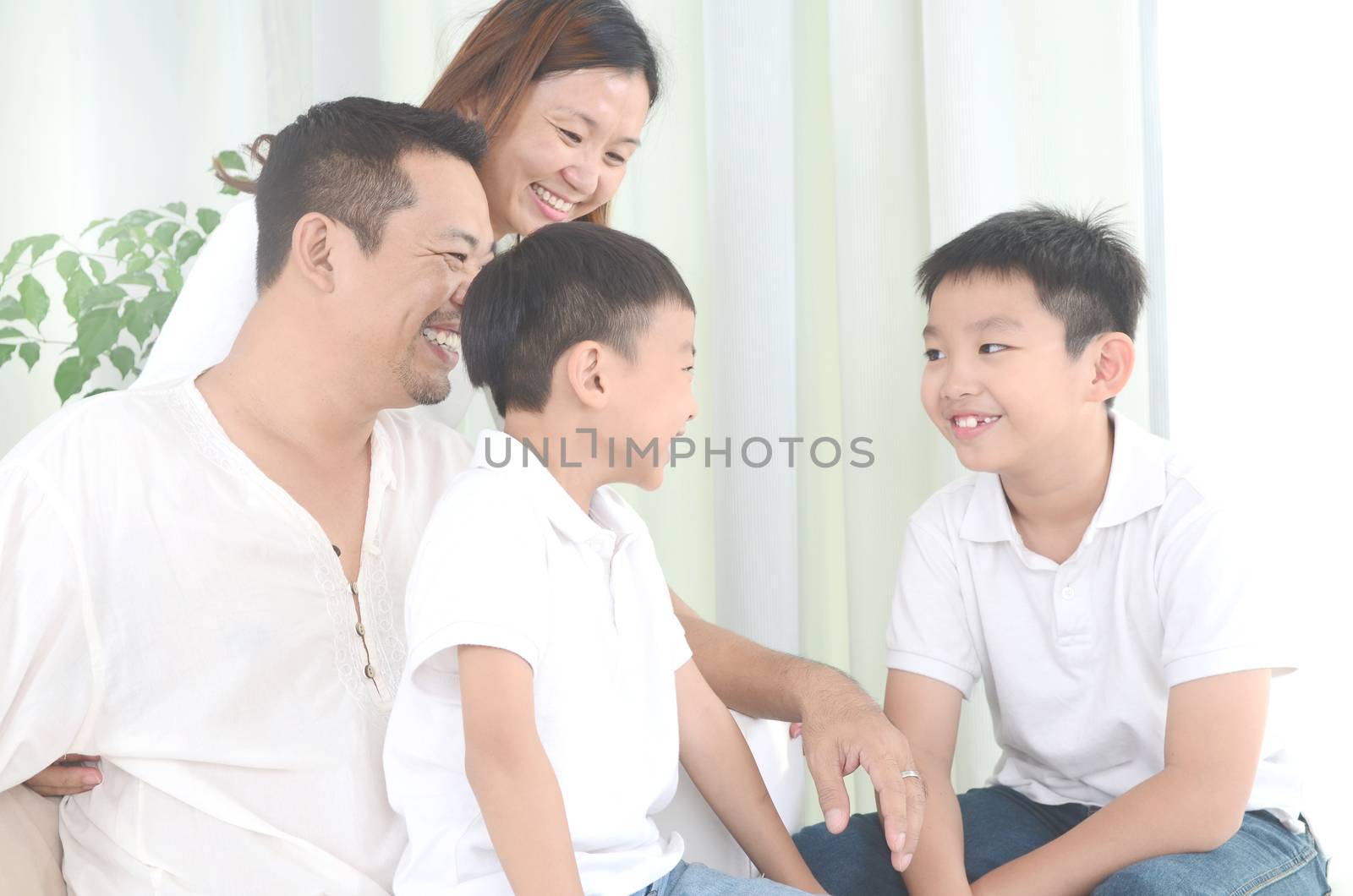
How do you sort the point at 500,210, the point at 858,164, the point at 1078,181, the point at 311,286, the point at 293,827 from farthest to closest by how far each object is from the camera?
the point at 858,164 < the point at 1078,181 < the point at 500,210 < the point at 311,286 < the point at 293,827

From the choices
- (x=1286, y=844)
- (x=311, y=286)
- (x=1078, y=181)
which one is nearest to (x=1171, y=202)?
(x=1078, y=181)

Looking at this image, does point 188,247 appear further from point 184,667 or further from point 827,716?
point 827,716

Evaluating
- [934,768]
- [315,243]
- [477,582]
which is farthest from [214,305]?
[934,768]

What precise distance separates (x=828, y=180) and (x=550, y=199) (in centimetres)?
61

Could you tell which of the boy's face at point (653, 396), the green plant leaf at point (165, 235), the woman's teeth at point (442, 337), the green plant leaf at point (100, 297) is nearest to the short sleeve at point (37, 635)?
the woman's teeth at point (442, 337)

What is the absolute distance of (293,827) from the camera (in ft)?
3.63

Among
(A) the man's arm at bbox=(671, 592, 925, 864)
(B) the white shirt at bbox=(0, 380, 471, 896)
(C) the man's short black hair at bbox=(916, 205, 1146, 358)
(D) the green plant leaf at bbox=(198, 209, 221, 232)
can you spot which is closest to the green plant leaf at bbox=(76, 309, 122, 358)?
(D) the green plant leaf at bbox=(198, 209, 221, 232)

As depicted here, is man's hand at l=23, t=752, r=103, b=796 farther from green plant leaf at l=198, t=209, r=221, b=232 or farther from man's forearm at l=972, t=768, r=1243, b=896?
green plant leaf at l=198, t=209, r=221, b=232

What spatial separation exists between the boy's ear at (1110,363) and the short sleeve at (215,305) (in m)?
1.01

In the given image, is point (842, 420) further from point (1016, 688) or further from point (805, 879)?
point (805, 879)

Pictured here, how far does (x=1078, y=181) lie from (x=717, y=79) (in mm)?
646

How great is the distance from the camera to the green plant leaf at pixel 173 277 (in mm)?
2066

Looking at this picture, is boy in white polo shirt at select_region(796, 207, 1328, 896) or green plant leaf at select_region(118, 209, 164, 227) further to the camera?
green plant leaf at select_region(118, 209, 164, 227)

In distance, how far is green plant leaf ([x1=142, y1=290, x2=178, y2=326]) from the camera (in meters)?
1.98
